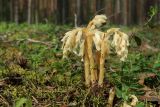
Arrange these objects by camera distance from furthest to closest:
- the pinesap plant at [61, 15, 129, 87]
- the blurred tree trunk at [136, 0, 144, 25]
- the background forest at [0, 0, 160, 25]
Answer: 1. the blurred tree trunk at [136, 0, 144, 25]
2. the background forest at [0, 0, 160, 25]
3. the pinesap plant at [61, 15, 129, 87]

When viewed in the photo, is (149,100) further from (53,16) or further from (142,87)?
(53,16)

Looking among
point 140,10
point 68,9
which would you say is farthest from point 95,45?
point 140,10

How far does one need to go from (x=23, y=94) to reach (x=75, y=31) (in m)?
0.63

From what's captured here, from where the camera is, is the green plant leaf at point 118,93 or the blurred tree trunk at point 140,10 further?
the blurred tree trunk at point 140,10

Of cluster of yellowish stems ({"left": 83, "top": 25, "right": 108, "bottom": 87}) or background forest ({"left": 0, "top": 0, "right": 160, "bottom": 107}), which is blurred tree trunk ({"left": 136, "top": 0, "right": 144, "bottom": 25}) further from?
cluster of yellowish stems ({"left": 83, "top": 25, "right": 108, "bottom": 87})

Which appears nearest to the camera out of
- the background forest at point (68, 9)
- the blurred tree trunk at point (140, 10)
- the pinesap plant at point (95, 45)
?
the pinesap plant at point (95, 45)

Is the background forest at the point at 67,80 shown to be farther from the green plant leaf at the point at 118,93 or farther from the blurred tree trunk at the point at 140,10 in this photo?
the blurred tree trunk at the point at 140,10

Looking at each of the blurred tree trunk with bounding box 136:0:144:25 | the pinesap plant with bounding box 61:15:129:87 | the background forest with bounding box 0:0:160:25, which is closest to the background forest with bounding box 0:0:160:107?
the pinesap plant with bounding box 61:15:129:87

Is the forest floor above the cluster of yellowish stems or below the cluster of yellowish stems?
below

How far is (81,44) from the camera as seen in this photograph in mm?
2920

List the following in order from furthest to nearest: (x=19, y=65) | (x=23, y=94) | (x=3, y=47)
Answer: (x=3, y=47) → (x=19, y=65) → (x=23, y=94)

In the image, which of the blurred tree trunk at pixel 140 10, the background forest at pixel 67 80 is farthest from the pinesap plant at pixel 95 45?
the blurred tree trunk at pixel 140 10

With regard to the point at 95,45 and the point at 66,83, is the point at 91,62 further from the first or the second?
the point at 66,83

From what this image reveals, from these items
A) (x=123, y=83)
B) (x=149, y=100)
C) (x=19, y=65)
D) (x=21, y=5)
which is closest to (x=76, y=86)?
(x=123, y=83)
